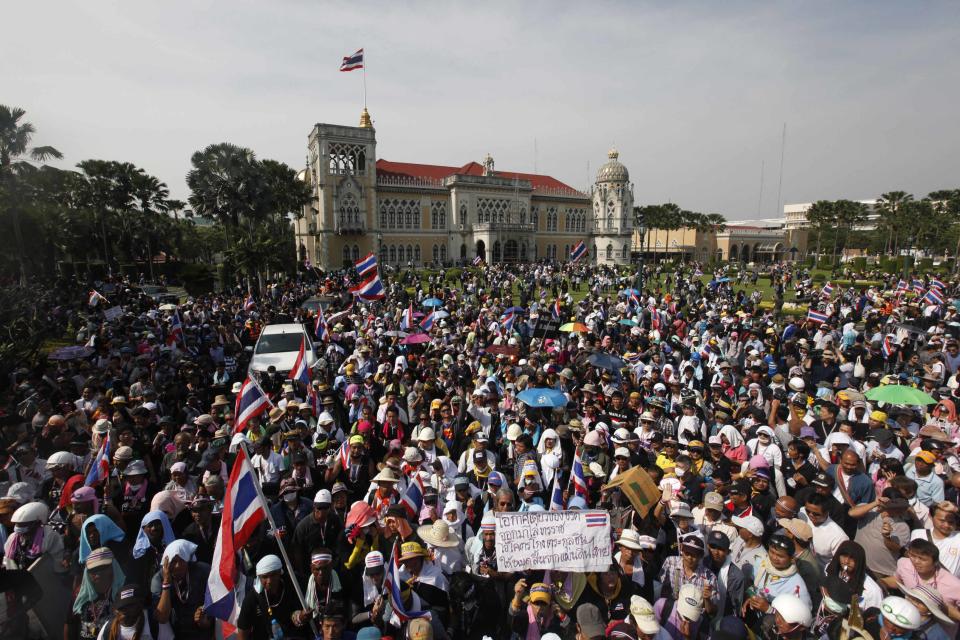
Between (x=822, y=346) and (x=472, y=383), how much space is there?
8.54m

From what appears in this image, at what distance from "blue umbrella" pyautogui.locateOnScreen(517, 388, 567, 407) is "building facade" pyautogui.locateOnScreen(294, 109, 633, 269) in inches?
1656

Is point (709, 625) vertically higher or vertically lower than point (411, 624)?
lower

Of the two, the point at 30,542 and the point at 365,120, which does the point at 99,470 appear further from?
the point at 365,120

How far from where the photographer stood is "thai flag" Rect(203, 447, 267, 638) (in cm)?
326

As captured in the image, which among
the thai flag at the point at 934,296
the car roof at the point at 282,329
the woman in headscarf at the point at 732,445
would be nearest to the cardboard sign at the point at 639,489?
the woman in headscarf at the point at 732,445

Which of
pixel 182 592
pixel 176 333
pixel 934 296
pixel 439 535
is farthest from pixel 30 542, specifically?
pixel 934 296

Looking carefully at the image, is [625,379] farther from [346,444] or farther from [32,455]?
[32,455]

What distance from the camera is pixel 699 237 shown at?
72.4 meters

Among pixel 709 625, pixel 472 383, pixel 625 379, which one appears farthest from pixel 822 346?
pixel 709 625

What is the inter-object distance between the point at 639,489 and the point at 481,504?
4.96 ft

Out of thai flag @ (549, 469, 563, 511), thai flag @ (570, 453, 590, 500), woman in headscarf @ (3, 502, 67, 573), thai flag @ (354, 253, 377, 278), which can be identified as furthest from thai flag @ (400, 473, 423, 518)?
thai flag @ (354, 253, 377, 278)

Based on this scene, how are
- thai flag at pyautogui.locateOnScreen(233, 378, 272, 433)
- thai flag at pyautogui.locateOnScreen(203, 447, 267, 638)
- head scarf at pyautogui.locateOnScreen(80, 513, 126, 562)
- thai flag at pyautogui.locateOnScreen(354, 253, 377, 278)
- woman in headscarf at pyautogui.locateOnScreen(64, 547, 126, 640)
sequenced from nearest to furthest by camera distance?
thai flag at pyautogui.locateOnScreen(203, 447, 267, 638) < woman in headscarf at pyautogui.locateOnScreen(64, 547, 126, 640) < head scarf at pyautogui.locateOnScreen(80, 513, 126, 562) < thai flag at pyautogui.locateOnScreen(233, 378, 272, 433) < thai flag at pyautogui.locateOnScreen(354, 253, 377, 278)

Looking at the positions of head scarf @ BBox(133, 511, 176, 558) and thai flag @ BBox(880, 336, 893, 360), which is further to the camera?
thai flag @ BBox(880, 336, 893, 360)

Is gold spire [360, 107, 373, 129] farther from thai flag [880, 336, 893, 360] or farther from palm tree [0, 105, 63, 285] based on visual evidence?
thai flag [880, 336, 893, 360]
